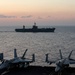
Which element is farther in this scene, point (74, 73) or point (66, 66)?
→ point (66, 66)

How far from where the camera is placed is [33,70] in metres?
41.1

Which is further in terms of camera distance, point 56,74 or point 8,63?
point 8,63

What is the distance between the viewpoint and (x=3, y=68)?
1594 inches

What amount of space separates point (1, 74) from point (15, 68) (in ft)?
17.4

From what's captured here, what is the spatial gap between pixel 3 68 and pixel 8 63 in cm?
124

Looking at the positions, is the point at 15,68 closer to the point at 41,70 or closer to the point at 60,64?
the point at 41,70

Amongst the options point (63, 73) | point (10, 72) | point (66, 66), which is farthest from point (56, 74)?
point (10, 72)

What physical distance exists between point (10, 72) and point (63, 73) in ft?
29.7

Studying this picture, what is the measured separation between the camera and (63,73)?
37.8m

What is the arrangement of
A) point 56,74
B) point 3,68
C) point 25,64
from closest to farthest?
point 56,74
point 3,68
point 25,64

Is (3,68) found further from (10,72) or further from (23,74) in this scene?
(23,74)

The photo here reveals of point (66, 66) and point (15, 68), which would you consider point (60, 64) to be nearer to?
point (66, 66)

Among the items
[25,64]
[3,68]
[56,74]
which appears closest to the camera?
[56,74]

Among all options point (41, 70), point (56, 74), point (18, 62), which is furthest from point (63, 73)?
point (18, 62)
